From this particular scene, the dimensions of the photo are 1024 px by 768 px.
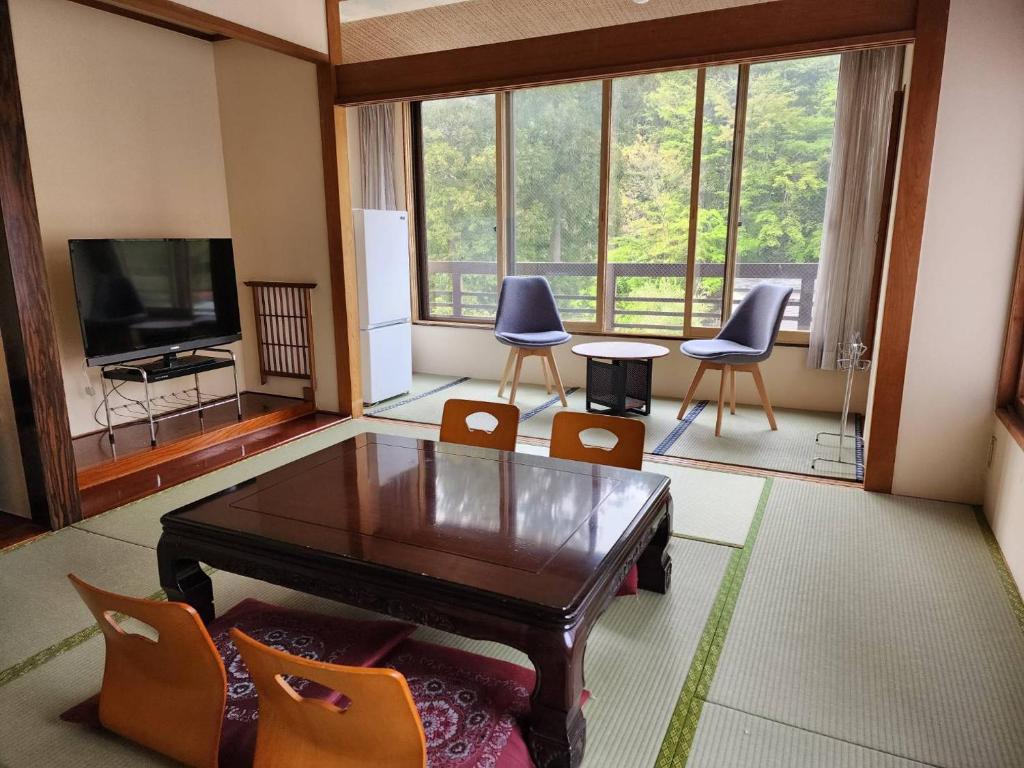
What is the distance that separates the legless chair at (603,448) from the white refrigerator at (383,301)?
2.75 m

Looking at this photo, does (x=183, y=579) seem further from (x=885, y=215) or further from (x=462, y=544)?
(x=885, y=215)

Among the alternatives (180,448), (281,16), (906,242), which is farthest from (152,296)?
(906,242)

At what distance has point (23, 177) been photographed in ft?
8.86

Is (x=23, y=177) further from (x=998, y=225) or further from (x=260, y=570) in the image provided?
(x=998, y=225)

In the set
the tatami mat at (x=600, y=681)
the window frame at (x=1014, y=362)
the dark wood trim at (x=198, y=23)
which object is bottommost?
the tatami mat at (x=600, y=681)

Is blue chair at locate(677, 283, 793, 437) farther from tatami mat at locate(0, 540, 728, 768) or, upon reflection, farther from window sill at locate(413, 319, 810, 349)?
tatami mat at locate(0, 540, 728, 768)

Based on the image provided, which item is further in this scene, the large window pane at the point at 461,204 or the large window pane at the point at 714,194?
the large window pane at the point at 461,204

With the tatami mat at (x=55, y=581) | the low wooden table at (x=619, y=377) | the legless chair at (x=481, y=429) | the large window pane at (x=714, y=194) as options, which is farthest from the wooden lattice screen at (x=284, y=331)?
the large window pane at (x=714, y=194)

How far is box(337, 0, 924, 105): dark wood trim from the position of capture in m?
2.96

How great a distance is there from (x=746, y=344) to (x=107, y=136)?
4345mm

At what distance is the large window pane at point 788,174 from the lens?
4523 millimetres

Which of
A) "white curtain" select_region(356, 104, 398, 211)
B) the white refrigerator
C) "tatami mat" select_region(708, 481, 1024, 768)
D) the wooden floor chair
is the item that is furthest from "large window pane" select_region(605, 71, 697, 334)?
the wooden floor chair

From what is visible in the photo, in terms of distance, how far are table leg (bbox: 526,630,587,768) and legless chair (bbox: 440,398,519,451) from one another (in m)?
1.19

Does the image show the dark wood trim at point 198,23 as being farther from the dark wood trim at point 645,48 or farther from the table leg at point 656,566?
the table leg at point 656,566
